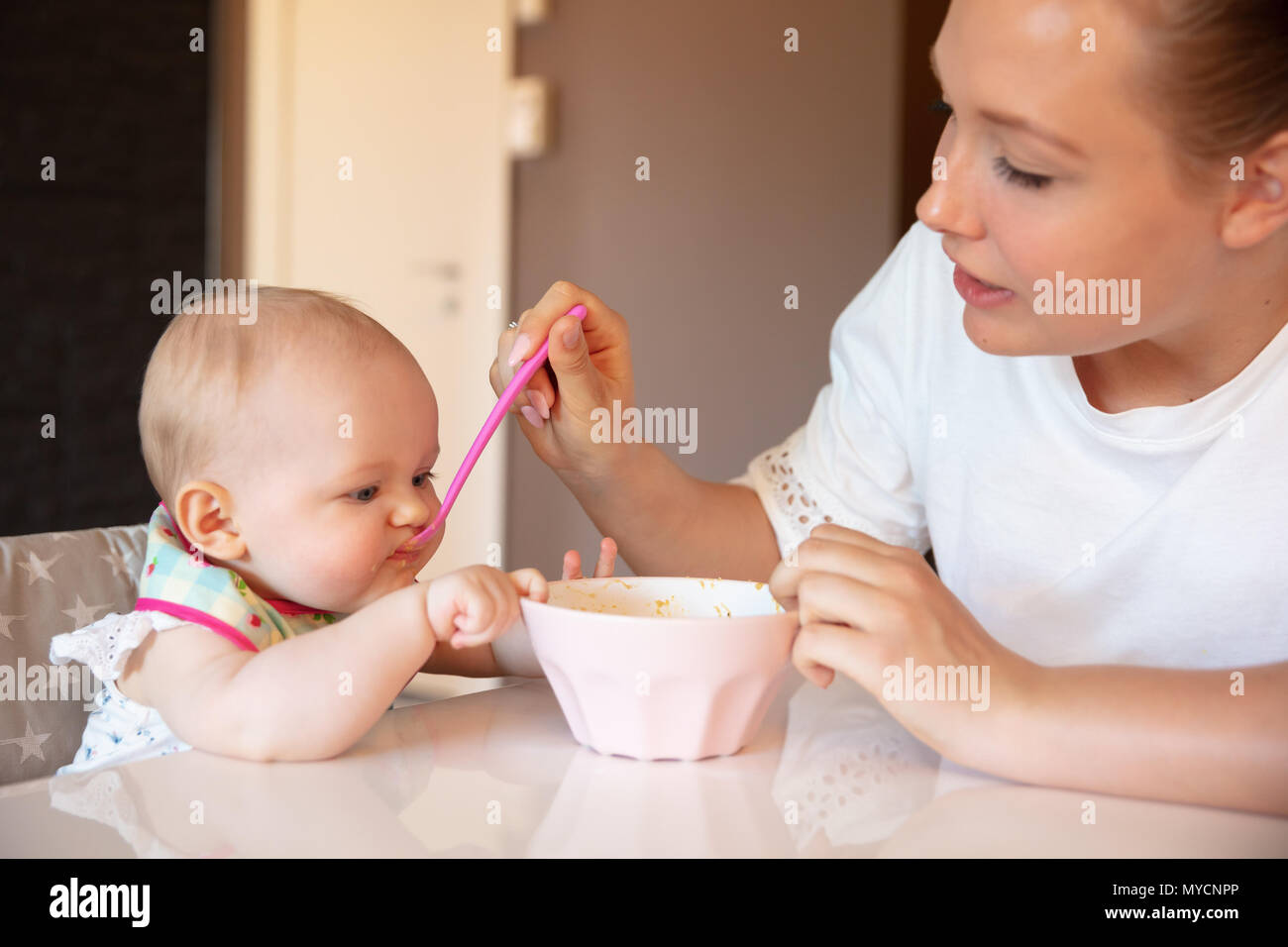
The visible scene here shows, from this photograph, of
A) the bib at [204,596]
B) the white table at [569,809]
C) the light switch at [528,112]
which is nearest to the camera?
the white table at [569,809]

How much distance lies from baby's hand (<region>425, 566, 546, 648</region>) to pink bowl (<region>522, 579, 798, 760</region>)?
2cm

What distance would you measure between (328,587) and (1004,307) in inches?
21.7

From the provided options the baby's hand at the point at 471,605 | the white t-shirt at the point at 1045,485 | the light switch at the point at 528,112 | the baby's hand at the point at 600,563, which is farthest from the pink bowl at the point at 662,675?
the light switch at the point at 528,112

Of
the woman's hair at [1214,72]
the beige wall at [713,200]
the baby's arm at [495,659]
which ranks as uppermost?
the beige wall at [713,200]

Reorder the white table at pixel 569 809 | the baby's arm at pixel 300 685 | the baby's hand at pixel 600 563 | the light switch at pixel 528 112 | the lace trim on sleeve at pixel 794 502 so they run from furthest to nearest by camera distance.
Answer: the light switch at pixel 528 112
the lace trim on sleeve at pixel 794 502
the baby's hand at pixel 600 563
the baby's arm at pixel 300 685
the white table at pixel 569 809

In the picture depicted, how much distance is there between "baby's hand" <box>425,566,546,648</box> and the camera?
75 centimetres

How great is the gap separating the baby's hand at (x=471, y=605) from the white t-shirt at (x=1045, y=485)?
0.54 metres

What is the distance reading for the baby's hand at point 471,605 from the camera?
753mm

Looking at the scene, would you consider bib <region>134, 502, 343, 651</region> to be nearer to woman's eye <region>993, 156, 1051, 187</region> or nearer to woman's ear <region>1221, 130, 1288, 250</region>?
woman's eye <region>993, 156, 1051, 187</region>

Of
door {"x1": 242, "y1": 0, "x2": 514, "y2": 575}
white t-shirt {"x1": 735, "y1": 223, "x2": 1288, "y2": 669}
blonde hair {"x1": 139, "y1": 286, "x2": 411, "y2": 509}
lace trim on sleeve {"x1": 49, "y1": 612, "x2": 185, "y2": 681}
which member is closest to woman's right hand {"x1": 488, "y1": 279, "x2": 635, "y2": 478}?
blonde hair {"x1": 139, "y1": 286, "x2": 411, "y2": 509}

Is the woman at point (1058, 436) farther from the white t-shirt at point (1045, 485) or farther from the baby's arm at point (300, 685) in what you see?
the baby's arm at point (300, 685)

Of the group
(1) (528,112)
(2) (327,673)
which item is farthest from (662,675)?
(1) (528,112)

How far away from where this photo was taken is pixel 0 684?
35.9 inches

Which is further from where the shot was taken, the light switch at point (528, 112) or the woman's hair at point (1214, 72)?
the light switch at point (528, 112)
